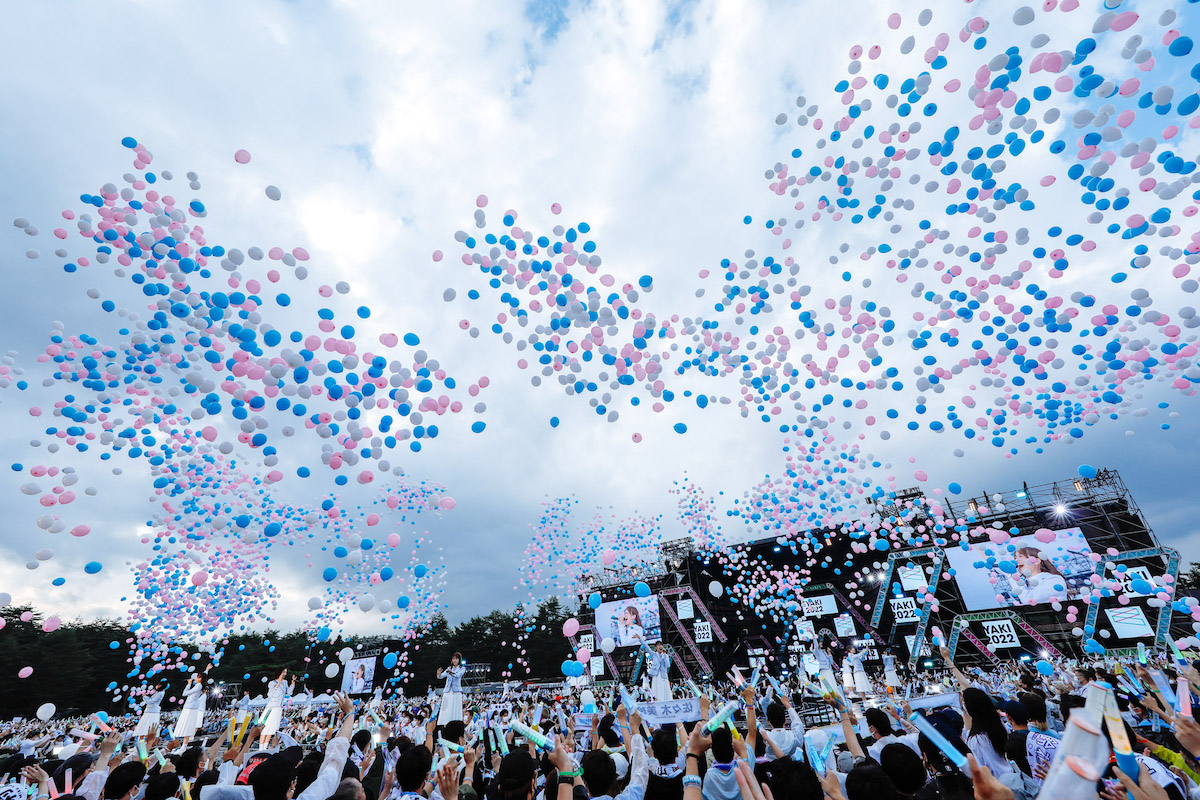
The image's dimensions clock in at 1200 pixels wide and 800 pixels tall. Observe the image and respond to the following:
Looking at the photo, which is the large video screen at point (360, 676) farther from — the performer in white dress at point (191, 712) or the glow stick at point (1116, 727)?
the glow stick at point (1116, 727)

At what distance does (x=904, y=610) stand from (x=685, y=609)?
7.56 metres

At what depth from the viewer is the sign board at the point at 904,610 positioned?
57.1 ft

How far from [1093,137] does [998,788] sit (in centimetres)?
524

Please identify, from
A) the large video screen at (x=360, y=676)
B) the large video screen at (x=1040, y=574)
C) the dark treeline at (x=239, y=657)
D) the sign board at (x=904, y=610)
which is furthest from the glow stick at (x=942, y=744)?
the large video screen at (x=360, y=676)

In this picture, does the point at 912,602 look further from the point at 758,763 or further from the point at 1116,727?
the point at 1116,727

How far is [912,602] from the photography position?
690 inches

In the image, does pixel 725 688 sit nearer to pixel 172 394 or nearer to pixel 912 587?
pixel 912 587

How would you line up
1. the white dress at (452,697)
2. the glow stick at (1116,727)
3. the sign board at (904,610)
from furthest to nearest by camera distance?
the sign board at (904,610), the white dress at (452,697), the glow stick at (1116,727)

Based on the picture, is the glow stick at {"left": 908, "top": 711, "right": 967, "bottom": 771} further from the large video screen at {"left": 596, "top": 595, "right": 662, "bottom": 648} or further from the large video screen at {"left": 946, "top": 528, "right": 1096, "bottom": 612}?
the large video screen at {"left": 596, "top": 595, "right": 662, "bottom": 648}

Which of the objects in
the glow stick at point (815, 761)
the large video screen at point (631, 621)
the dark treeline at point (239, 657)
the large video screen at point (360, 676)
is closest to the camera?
the glow stick at point (815, 761)

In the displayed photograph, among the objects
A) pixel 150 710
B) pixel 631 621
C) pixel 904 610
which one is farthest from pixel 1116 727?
pixel 631 621

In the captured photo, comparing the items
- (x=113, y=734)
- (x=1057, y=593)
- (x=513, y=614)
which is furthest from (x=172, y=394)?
(x=513, y=614)

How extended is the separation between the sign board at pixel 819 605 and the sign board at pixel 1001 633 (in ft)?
14.3

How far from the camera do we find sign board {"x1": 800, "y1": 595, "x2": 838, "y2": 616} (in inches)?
747
